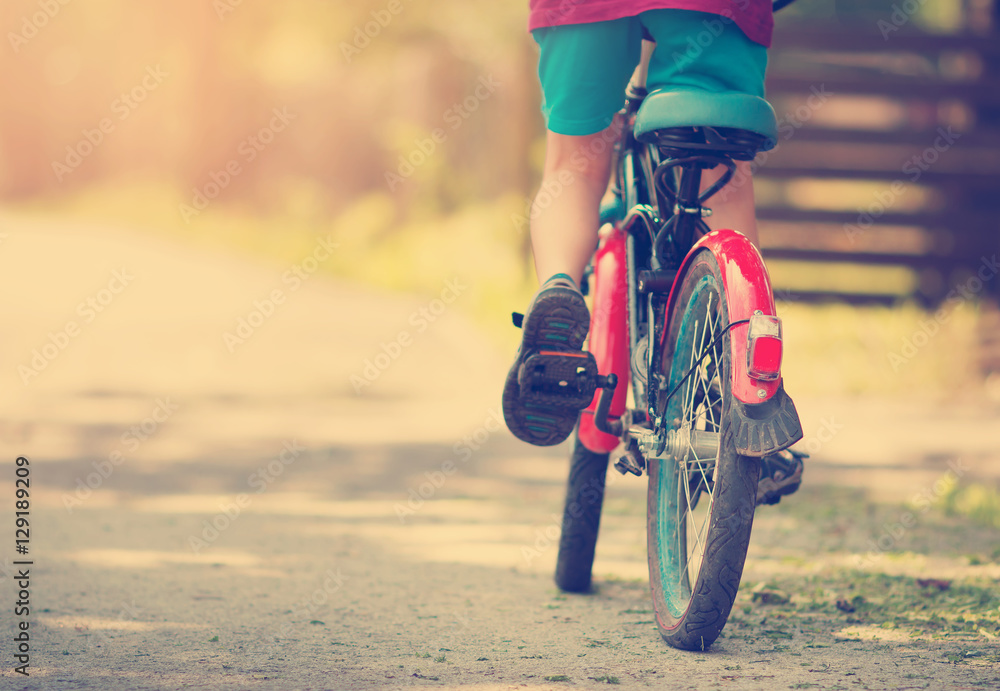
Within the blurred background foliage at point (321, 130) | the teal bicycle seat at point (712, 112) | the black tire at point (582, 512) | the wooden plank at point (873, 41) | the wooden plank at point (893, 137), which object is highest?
the blurred background foliage at point (321, 130)

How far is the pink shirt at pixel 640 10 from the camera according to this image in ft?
8.61

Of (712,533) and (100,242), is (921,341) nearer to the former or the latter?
(712,533)

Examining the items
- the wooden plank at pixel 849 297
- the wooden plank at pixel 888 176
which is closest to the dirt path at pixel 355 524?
the wooden plank at pixel 849 297

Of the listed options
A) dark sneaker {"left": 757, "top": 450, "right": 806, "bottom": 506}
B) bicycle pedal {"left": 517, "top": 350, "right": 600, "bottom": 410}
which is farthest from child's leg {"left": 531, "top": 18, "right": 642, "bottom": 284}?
dark sneaker {"left": 757, "top": 450, "right": 806, "bottom": 506}

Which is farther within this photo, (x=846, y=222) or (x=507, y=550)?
(x=846, y=222)

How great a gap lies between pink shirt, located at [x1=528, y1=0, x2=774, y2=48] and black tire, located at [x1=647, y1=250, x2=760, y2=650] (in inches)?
22.3

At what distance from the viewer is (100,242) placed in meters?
11.8

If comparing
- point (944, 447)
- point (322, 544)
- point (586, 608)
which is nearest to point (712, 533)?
point (586, 608)

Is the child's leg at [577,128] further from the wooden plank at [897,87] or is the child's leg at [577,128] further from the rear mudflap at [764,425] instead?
the wooden plank at [897,87]

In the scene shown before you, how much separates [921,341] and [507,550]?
15.0ft

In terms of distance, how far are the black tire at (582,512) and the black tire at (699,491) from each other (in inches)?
12.7

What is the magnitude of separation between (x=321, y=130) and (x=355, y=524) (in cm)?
1392

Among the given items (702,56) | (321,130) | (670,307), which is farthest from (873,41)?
(321,130)

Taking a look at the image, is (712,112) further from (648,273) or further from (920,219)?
(920,219)
